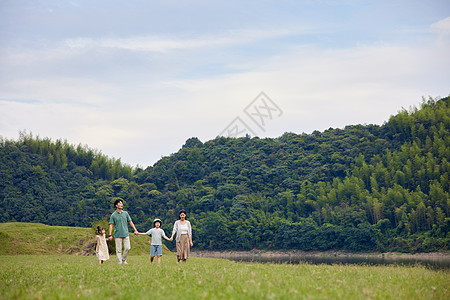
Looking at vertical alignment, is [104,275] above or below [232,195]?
below

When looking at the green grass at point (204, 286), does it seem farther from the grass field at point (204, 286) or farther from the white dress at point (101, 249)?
the white dress at point (101, 249)

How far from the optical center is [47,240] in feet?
100.0

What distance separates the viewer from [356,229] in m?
66.2

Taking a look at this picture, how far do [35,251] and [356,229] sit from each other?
4871cm

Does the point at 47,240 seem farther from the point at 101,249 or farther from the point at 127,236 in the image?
the point at 127,236

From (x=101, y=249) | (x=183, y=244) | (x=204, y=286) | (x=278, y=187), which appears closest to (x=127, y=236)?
(x=183, y=244)

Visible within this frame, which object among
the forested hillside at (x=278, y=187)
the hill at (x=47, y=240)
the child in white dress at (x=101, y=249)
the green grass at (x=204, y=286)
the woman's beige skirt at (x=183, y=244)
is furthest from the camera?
the forested hillside at (x=278, y=187)

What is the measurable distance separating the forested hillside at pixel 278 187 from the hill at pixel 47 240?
4389 cm

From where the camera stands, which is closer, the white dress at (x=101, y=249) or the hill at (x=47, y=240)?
the white dress at (x=101, y=249)

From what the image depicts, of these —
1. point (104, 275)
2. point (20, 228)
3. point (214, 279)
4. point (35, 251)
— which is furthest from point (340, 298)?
point (20, 228)

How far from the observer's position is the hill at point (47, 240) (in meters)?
28.0

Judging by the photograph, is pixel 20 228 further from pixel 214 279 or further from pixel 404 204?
pixel 404 204

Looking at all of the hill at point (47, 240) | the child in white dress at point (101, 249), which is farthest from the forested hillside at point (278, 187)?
the child in white dress at point (101, 249)

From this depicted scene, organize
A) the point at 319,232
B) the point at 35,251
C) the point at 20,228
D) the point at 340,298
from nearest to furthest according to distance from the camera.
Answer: the point at 340,298 → the point at 35,251 → the point at 20,228 → the point at 319,232
